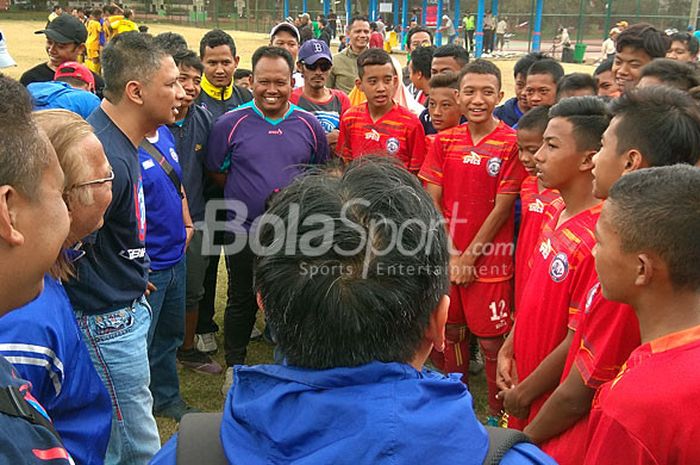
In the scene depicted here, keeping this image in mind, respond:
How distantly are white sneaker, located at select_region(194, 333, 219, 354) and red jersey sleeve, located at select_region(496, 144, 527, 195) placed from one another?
247 centimetres

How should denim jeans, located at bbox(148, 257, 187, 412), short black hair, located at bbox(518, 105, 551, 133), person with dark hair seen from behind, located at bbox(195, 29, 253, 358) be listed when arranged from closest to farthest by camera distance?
short black hair, located at bbox(518, 105, 551, 133) < denim jeans, located at bbox(148, 257, 187, 412) < person with dark hair seen from behind, located at bbox(195, 29, 253, 358)

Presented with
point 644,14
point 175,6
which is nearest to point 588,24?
point 644,14

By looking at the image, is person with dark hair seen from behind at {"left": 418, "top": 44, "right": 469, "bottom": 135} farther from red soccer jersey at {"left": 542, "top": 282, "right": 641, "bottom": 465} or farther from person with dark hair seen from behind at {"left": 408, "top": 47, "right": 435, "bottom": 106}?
red soccer jersey at {"left": 542, "top": 282, "right": 641, "bottom": 465}

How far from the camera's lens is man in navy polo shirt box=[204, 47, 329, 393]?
406 centimetres

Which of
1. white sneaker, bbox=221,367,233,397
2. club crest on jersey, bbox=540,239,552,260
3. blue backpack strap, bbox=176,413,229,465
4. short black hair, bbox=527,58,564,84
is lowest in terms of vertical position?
white sneaker, bbox=221,367,233,397

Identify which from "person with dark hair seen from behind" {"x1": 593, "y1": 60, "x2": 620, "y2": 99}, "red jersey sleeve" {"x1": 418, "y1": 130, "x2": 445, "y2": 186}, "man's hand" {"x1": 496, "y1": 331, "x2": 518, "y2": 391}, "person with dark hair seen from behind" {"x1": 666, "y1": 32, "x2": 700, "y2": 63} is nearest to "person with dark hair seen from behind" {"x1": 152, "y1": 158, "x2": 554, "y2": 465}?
"man's hand" {"x1": 496, "y1": 331, "x2": 518, "y2": 391}

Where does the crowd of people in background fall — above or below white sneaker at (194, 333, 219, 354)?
above

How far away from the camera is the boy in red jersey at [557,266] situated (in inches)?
96.3

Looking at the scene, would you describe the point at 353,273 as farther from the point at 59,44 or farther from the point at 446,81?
the point at 59,44

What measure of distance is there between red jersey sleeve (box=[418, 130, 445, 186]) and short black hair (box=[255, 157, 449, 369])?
8.97 feet

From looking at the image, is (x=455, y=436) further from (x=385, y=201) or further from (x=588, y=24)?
(x=588, y=24)

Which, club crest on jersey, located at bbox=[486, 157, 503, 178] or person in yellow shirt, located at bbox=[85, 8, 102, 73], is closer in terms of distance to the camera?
club crest on jersey, located at bbox=[486, 157, 503, 178]

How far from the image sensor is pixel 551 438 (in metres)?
2.35

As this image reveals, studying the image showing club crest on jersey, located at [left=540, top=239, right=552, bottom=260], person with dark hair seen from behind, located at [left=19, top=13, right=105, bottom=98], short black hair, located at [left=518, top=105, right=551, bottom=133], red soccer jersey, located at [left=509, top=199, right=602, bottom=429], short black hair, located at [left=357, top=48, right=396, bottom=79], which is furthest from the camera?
person with dark hair seen from behind, located at [left=19, top=13, right=105, bottom=98]
